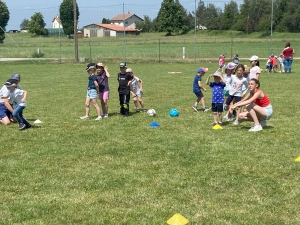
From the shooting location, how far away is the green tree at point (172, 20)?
55156 millimetres

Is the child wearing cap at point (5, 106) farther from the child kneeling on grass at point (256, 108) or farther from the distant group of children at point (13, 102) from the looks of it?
the child kneeling on grass at point (256, 108)

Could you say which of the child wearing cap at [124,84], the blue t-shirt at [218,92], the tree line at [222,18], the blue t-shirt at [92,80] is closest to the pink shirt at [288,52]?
the child wearing cap at [124,84]

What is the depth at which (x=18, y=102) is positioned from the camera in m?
10.2

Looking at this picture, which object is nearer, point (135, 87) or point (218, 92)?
point (218, 92)

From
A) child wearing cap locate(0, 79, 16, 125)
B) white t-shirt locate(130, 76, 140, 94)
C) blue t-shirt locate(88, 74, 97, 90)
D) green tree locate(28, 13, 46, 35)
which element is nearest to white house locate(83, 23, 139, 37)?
green tree locate(28, 13, 46, 35)

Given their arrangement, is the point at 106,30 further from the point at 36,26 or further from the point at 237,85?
the point at 237,85

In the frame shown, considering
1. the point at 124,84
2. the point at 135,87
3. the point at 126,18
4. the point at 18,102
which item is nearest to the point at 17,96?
the point at 18,102

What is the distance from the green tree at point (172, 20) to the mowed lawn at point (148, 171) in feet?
148

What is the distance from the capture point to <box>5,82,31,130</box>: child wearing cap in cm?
962

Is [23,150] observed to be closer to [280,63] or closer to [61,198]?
[61,198]

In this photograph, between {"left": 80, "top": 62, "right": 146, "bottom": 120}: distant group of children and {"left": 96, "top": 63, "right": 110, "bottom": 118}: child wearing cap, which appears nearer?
{"left": 80, "top": 62, "right": 146, "bottom": 120}: distant group of children

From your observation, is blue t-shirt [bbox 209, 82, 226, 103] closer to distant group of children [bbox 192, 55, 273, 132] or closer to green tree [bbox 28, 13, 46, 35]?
distant group of children [bbox 192, 55, 273, 132]

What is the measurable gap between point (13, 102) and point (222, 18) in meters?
61.1

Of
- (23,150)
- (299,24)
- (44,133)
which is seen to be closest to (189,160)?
(23,150)
